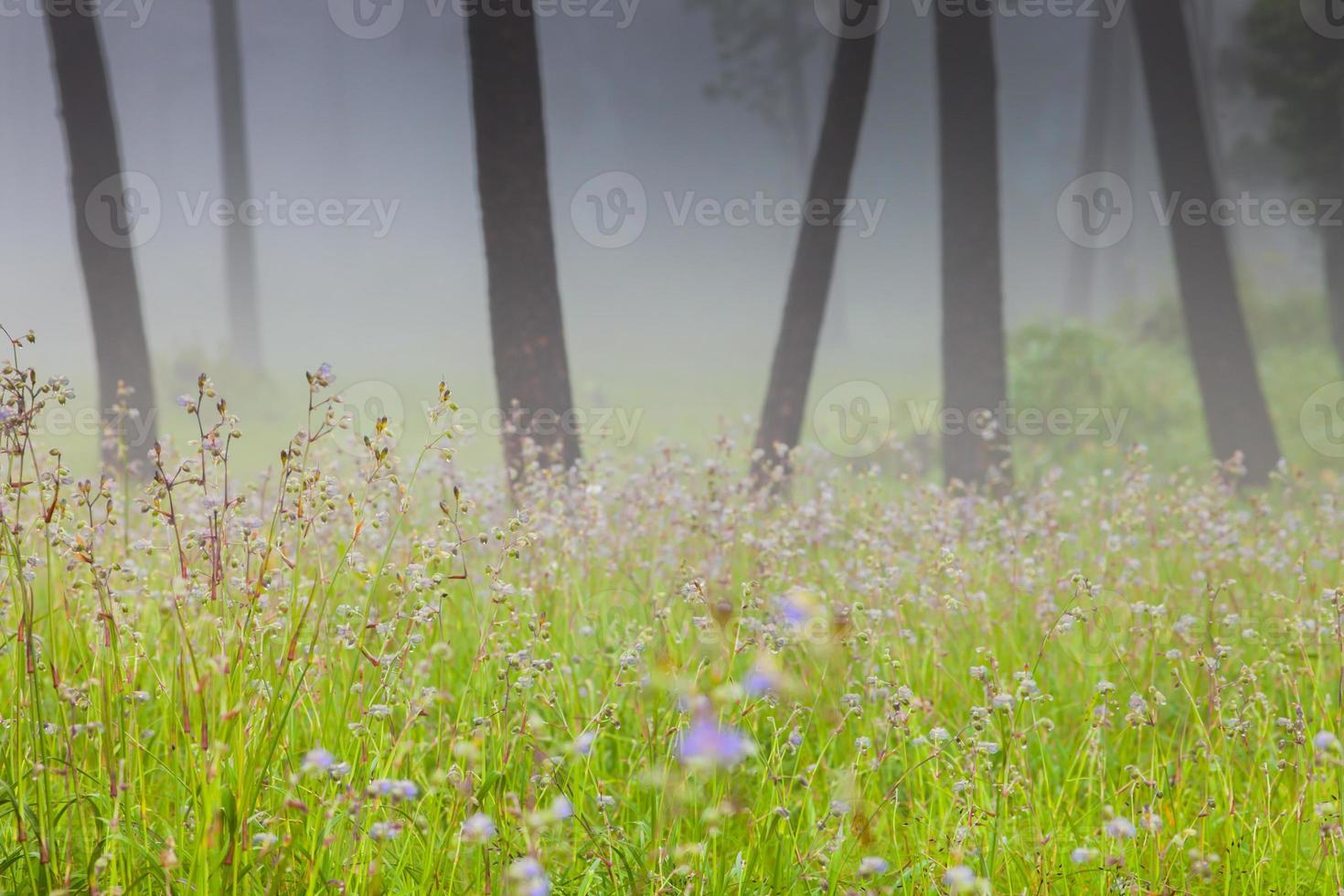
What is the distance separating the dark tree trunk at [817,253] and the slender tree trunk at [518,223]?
2289mm

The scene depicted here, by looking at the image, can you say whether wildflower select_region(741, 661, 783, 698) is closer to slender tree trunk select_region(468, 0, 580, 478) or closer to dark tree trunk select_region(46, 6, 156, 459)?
slender tree trunk select_region(468, 0, 580, 478)

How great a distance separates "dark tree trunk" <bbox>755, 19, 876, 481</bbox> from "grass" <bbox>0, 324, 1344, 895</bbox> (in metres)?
4.32

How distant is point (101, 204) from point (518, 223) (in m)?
4.83

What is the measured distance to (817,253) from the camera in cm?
897

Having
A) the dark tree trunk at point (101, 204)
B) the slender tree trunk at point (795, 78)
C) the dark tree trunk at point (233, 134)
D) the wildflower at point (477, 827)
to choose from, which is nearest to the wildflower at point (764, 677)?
the wildflower at point (477, 827)

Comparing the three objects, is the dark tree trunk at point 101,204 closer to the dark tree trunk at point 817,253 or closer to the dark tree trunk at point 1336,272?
the dark tree trunk at point 817,253

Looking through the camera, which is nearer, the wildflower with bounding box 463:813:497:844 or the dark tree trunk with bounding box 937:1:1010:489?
the wildflower with bounding box 463:813:497:844

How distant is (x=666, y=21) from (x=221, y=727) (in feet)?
163

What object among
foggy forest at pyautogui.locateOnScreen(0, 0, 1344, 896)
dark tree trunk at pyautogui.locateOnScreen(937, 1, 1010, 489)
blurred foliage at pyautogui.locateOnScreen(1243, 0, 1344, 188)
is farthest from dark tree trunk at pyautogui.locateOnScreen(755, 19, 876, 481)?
blurred foliage at pyautogui.locateOnScreen(1243, 0, 1344, 188)

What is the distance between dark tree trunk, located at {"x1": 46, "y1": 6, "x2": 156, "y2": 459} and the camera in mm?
8953

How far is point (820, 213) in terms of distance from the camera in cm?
888

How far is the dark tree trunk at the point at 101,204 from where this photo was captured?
8.95 metres

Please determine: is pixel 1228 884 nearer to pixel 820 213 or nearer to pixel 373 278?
pixel 820 213

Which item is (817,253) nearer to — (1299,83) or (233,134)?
(1299,83)
